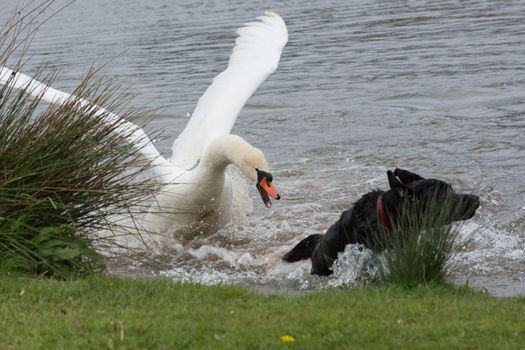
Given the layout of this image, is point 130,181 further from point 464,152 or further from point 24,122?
point 464,152

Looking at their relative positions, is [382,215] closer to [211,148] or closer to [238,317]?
[238,317]

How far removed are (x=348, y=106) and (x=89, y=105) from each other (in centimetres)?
833

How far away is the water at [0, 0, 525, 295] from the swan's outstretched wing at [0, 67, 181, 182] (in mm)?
506

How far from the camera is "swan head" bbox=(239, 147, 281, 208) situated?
29.1 feet

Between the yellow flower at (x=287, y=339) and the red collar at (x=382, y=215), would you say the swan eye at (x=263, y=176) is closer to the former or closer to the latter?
the red collar at (x=382, y=215)

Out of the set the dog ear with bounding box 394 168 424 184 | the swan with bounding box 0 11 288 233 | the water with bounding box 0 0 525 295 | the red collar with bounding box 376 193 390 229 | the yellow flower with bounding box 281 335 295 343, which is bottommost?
the water with bounding box 0 0 525 295

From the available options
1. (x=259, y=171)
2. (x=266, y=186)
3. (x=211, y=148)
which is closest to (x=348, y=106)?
(x=211, y=148)

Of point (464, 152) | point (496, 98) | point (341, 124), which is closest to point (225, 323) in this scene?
point (464, 152)

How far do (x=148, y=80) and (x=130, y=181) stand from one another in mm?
11579

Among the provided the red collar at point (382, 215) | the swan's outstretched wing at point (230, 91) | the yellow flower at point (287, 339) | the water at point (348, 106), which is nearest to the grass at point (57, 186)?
the water at point (348, 106)

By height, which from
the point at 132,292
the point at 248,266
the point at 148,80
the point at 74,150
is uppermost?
the point at 74,150

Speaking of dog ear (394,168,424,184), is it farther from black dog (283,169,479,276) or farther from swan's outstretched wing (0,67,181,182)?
swan's outstretched wing (0,67,181,182)

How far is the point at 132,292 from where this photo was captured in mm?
6676

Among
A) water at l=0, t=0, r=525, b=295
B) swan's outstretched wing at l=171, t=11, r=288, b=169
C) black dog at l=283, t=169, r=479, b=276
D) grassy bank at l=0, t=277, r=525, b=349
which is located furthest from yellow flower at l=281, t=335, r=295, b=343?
swan's outstretched wing at l=171, t=11, r=288, b=169
